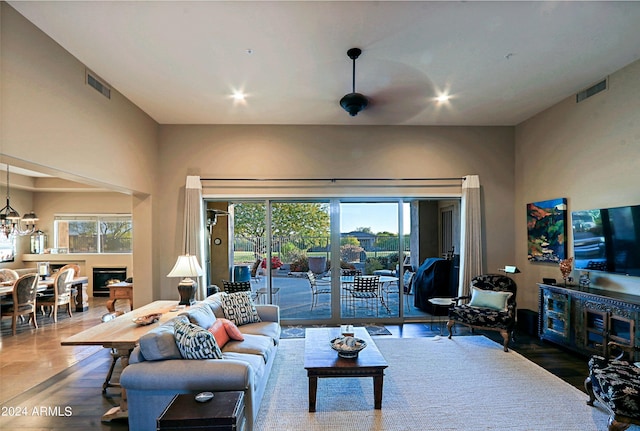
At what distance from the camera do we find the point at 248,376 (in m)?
2.46

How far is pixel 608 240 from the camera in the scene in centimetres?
390

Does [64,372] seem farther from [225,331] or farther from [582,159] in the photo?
[582,159]

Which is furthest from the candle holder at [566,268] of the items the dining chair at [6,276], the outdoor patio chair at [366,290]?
the dining chair at [6,276]

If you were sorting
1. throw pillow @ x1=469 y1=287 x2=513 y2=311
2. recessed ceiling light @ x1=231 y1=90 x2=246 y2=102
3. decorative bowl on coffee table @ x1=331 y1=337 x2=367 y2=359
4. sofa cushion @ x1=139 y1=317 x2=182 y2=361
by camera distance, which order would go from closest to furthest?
sofa cushion @ x1=139 y1=317 x2=182 y2=361 → decorative bowl on coffee table @ x1=331 y1=337 x2=367 y2=359 → recessed ceiling light @ x1=231 y1=90 x2=246 y2=102 → throw pillow @ x1=469 y1=287 x2=513 y2=311

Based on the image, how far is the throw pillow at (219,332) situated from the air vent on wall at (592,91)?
17.7 ft

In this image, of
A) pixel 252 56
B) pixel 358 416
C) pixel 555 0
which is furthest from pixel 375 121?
pixel 358 416

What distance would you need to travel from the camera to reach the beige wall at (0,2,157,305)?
2.73m

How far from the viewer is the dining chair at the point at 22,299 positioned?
5.32 meters

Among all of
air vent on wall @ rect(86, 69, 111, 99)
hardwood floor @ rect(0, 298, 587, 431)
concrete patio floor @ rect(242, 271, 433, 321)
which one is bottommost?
hardwood floor @ rect(0, 298, 587, 431)

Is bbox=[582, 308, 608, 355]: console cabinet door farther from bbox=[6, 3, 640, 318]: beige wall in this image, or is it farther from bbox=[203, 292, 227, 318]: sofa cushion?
bbox=[203, 292, 227, 318]: sofa cushion

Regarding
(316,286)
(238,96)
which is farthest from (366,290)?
(238,96)

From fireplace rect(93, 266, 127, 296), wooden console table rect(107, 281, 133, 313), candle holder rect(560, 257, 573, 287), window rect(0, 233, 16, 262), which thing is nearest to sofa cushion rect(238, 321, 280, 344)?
wooden console table rect(107, 281, 133, 313)

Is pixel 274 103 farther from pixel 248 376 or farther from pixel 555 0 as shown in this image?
pixel 248 376

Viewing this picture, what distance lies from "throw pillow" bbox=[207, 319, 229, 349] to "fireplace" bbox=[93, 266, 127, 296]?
6.67 meters
